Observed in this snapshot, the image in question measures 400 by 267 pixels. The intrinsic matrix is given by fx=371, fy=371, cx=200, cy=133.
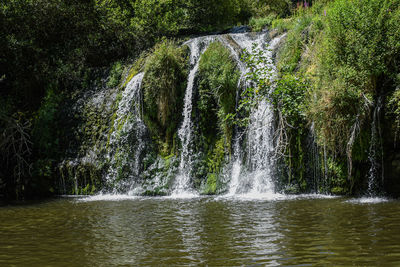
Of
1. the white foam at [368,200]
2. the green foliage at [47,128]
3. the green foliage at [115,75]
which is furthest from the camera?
the green foliage at [115,75]

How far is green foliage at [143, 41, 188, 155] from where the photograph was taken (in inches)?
441

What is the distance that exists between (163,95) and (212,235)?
6.88 metres

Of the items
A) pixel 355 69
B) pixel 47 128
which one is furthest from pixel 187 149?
pixel 47 128

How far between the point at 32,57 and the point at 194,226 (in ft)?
39.2

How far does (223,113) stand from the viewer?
1034 centimetres

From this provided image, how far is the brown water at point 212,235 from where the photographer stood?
154 inches

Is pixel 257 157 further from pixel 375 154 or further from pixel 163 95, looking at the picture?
pixel 163 95

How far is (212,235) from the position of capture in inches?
195

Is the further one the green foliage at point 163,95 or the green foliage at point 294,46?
the green foliage at point 163,95

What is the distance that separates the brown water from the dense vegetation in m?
1.52

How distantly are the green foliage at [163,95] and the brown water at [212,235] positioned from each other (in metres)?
3.87

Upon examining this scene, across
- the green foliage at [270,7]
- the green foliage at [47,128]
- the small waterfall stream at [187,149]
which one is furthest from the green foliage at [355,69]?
the green foliage at [270,7]

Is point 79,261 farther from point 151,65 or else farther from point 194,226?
point 151,65

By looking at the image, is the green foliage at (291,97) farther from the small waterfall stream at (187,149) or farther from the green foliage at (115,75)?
the green foliage at (115,75)
